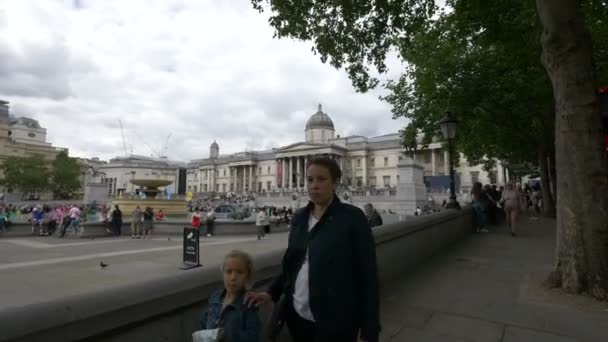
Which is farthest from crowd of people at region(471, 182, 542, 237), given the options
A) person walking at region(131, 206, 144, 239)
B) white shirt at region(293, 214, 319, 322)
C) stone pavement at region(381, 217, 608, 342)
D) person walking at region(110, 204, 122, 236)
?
person walking at region(110, 204, 122, 236)

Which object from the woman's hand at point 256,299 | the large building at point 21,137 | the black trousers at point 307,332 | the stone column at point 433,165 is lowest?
the black trousers at point 307,332

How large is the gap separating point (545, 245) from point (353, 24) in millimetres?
8036

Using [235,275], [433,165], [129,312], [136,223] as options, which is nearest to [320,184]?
[235,275]

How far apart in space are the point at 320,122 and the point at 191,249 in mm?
85269

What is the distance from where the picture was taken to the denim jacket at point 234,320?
6.80 feet

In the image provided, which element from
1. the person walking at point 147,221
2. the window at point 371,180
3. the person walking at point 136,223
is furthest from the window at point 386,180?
the person walking at point 136,223

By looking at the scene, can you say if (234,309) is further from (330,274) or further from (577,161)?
(577,161)

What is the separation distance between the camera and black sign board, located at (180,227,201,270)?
316 inches

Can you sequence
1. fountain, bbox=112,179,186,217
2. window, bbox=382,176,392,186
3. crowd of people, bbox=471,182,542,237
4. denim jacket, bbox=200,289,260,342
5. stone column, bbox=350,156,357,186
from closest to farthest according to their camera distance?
denim jacket, bbox=200,289,260,342 → crowd of people, bbox=471,182,542,237 → fountain, bbox=112,179,186,217 → window, bbox=382,176,392,186 → stone column, bbox=350,156,357,186

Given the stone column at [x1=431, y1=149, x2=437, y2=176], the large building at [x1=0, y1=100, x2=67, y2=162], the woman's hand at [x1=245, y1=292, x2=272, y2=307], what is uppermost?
the large building at [x1=0, y1=100, x2=67, y2=162]

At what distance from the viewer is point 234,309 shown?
85.0 inches

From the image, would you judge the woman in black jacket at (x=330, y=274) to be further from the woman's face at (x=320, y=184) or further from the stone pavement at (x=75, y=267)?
the stone pavement at (x=75, y=267)

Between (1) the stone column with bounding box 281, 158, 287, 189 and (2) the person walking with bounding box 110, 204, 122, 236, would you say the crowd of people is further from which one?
(1) the stone column with bounding box 281, 158, 287, 189

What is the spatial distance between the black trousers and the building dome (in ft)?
295
